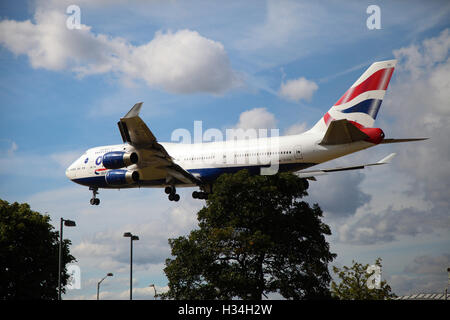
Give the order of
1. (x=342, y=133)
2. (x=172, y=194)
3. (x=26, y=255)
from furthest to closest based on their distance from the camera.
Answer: (x=26, y=255)
(x=172, y=194)
(x=342, y=133)

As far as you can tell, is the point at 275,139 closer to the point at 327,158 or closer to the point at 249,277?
the point at 327,158

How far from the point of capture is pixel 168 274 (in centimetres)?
4266

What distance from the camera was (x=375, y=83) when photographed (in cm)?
4409

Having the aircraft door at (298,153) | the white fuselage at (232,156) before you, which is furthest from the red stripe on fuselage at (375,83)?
the aircraft door at (298,153)

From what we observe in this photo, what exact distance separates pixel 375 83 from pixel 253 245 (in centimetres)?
1610

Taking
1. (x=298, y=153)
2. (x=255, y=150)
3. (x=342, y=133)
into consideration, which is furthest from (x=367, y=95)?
(x=255, y=150)

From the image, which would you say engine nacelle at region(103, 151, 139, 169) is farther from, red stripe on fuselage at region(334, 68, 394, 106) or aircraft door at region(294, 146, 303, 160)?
red stripe on fuselage at region(334, 68, 394, 106)

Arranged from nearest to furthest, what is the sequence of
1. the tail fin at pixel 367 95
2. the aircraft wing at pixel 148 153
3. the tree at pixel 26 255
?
the aircraft wing at pixel 148 153 → the tail fin at pixel 367 95 → the tree at pixel 26 255

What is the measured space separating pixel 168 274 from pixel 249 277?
20.4 feet

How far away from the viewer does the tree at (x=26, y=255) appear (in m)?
54.4

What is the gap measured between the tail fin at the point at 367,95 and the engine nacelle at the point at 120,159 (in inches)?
652

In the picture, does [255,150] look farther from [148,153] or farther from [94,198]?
[94,198]

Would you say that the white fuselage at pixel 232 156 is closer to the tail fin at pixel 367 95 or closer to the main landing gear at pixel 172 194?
the main landing gear at pixel 172 194
